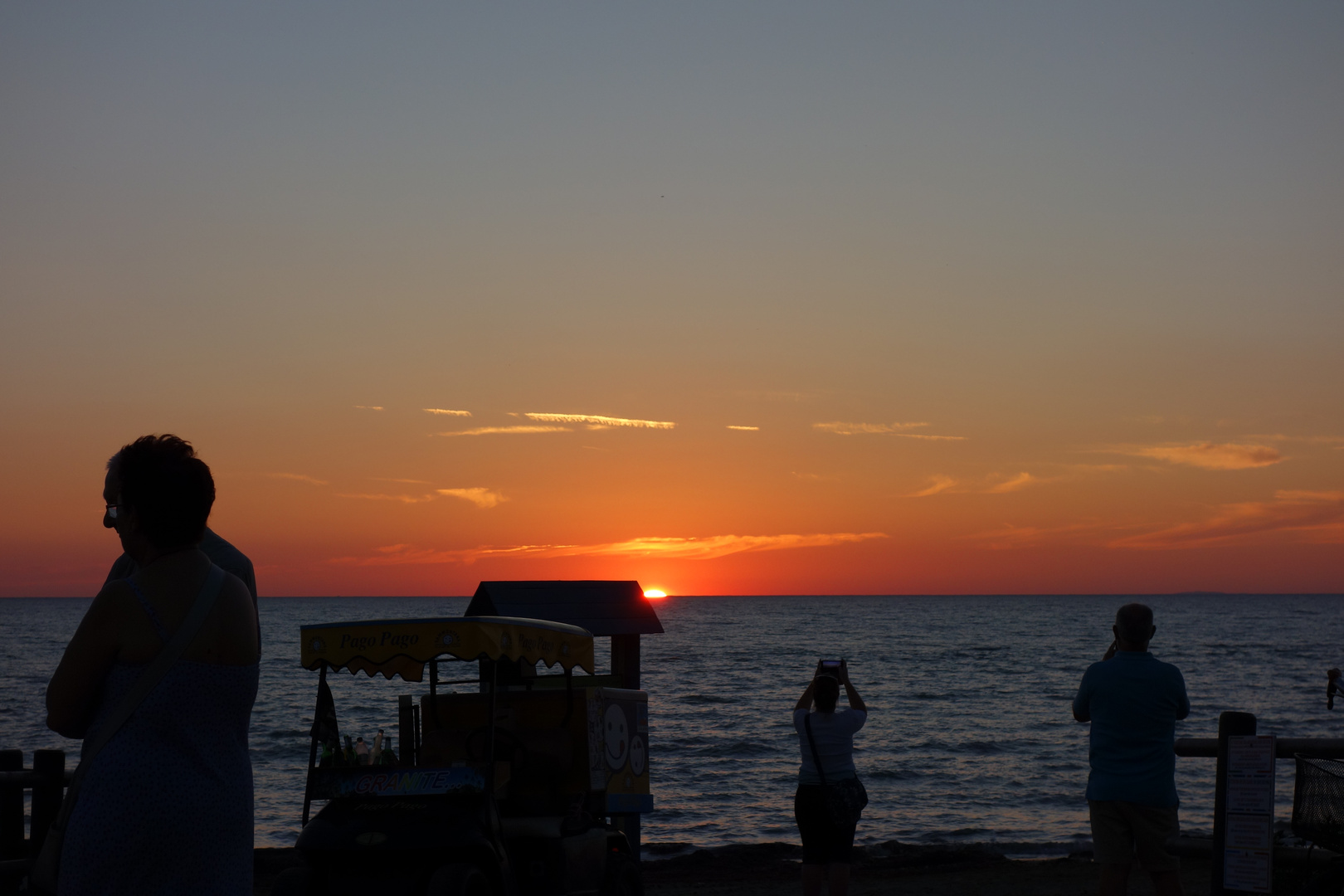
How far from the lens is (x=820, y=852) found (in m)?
9.33

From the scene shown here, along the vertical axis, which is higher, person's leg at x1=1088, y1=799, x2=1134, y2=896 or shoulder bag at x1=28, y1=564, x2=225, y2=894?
shoulder bag at x1=28, y1=564, x2=225, y2=894

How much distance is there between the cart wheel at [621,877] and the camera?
967cm

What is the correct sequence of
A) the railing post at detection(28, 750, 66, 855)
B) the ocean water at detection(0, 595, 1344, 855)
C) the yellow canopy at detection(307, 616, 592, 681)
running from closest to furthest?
1. the railing post at detection(28, 750, 66, 855)
2. the yellow canopy at detection(307, 616, 592, 681)
3. the ocean water at detection(0, 595, 1344, 855)

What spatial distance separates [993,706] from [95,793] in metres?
54.7

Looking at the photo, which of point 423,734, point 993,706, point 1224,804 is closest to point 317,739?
point 423,734

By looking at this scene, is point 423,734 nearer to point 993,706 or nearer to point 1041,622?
point 993,706

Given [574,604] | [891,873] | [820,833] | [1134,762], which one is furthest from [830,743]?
[891,873]

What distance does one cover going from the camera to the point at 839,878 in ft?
30.2

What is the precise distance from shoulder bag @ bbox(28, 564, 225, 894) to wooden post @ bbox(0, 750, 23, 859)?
5073 mm

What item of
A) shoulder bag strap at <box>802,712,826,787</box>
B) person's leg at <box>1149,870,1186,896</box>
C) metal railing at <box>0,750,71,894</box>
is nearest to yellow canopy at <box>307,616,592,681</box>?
metal railing at <box>0,750,71,894</box>

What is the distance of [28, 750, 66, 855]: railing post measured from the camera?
7.35m

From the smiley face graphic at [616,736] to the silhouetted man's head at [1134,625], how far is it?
15.2 ft

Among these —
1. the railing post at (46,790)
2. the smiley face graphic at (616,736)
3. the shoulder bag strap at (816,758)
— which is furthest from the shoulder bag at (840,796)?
the railing post at (46,790)

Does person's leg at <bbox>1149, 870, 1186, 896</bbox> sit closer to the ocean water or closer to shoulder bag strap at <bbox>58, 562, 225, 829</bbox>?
shoulder bag strap at <bbox>58, 562, 225, 829</bbox>
